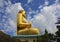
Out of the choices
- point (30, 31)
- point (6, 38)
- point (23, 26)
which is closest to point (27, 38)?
point (30, 31)

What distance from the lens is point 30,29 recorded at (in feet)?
21.7

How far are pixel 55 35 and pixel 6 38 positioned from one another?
145 cm

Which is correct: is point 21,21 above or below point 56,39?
above

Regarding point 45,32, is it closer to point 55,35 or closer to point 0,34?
point 55,35

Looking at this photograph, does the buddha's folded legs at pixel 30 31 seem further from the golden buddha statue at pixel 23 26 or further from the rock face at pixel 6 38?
the rock face at pixel 6 38

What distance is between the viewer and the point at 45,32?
6609 mm

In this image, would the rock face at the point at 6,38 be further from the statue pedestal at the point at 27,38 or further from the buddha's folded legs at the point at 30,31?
the buddha's folded legs at the point at 30,31

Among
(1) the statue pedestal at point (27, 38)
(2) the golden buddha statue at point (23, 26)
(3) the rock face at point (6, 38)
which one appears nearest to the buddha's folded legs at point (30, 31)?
(2) the golden buddha statue at point (23, 26)

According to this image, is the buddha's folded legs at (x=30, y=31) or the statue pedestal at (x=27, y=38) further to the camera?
the buddha's folded legs at (x=30, y=31)

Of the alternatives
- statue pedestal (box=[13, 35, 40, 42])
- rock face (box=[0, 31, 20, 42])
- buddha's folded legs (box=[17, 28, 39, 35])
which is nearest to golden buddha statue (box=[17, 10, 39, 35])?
buddha's folded legs (box=[17, 28, 39, 35])

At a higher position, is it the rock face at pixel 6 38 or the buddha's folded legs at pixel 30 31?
the buddha's folded legs at pixel 30 31

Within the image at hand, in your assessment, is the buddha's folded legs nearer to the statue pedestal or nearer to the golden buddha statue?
the golden buddha statue

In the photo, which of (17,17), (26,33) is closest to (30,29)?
(26,33)

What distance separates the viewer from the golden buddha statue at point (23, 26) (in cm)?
661
